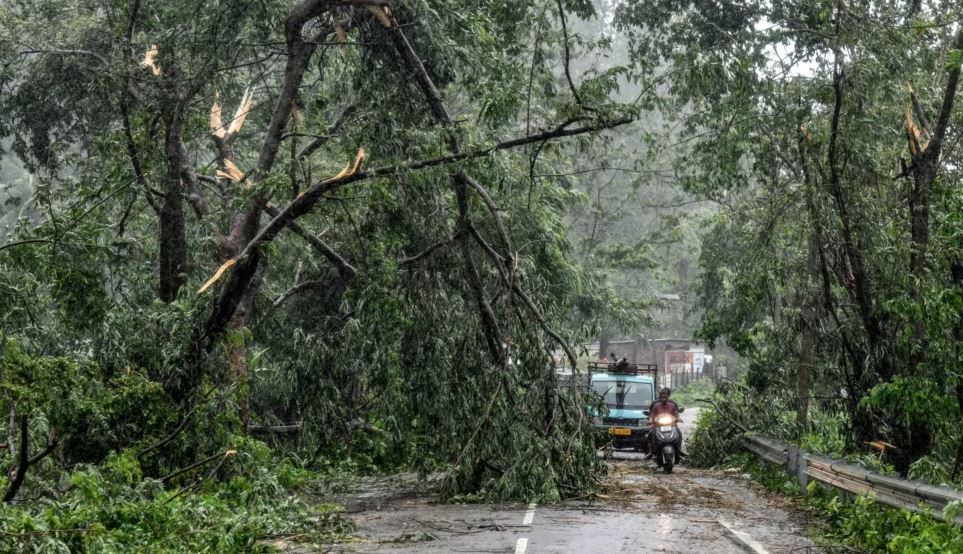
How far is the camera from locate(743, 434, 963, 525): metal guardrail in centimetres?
1120

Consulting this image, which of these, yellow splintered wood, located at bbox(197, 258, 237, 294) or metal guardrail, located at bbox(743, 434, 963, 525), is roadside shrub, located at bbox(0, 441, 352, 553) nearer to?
yellow splintered wood, located at bbox(197, 258, 237, 294)

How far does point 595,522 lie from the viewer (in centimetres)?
1445

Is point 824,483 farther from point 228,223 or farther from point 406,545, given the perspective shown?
point 228,223

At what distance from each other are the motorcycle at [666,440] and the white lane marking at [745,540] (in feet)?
29.3

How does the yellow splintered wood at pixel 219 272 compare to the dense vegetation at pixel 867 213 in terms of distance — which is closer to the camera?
the dense vegetation at pixel 867 213

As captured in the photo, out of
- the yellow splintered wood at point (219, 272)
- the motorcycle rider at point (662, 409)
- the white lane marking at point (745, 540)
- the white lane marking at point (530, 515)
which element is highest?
the yellow splintered wood at point (219, 272)

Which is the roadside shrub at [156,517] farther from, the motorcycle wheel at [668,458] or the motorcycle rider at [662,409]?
the motorcycle rider at [662,409]

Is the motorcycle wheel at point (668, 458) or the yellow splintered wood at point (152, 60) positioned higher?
the yellow splintered wood at point (152, 60)

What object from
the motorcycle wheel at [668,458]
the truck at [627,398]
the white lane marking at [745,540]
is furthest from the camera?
the truck at [627,398]

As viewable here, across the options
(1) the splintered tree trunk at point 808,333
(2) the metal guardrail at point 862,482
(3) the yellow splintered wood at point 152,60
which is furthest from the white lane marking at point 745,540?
(3) the yellow splintered wood at point 152,60

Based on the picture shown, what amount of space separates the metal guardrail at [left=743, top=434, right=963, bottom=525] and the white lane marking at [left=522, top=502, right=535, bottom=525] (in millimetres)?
4134

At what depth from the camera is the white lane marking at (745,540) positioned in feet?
39.0

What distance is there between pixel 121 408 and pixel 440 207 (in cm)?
602

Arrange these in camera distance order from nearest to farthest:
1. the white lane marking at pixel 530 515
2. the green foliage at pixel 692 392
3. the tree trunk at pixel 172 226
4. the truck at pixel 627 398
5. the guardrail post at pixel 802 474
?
the white lane marking at pixel 530 515 → the guardrail post at pixel 802 474 → the tree trunk at pixel 172 226 → the truck at pixel 627 398 → the green foliage at pixel 692 392
